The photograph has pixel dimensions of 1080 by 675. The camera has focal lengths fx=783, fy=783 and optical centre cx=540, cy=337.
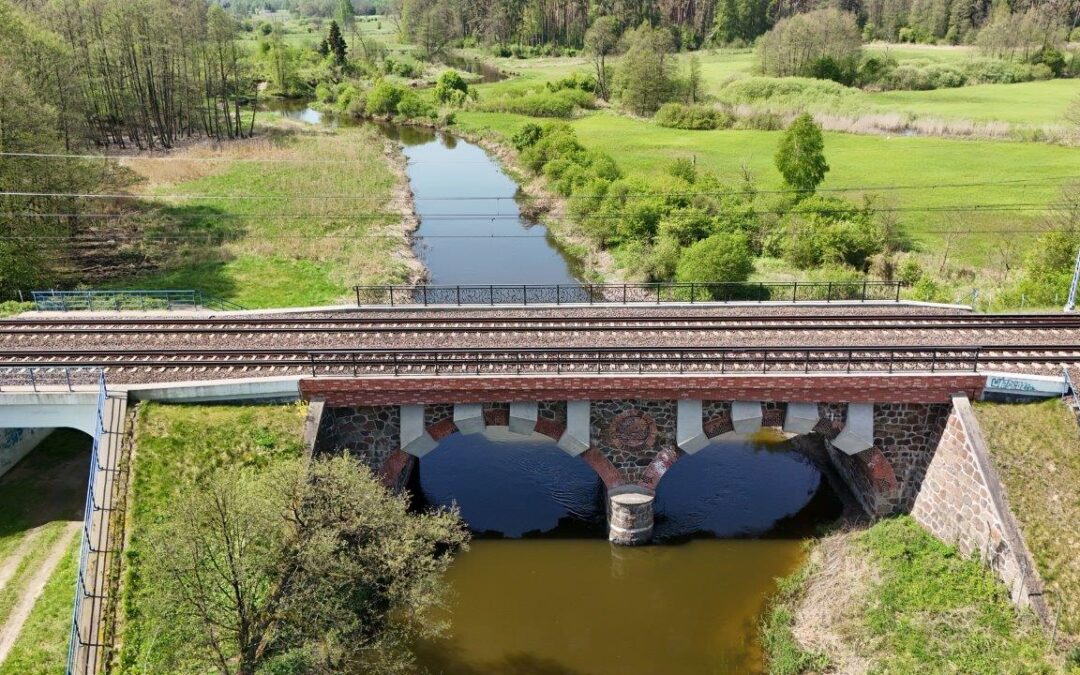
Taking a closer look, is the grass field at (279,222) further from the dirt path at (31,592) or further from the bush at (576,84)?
the bush at (576,84)

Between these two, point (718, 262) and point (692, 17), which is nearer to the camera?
point (718, 262)

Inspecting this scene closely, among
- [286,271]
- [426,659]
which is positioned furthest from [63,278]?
[426,659]

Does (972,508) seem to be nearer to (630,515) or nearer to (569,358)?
(630,515)

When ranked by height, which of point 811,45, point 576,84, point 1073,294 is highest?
point 811,45

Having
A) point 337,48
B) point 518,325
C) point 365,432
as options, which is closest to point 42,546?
point 365,432

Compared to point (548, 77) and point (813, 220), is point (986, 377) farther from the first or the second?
point (548, 77)

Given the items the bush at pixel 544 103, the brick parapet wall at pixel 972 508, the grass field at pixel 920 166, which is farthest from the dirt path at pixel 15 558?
the bush at pixel 544 103
